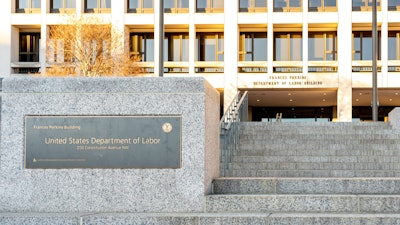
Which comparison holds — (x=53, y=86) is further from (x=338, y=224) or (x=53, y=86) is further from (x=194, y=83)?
(x=338, y=224)

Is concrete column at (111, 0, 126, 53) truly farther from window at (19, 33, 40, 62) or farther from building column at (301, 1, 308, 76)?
building column at (301, 1, 308, 76)

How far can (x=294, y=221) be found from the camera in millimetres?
7621

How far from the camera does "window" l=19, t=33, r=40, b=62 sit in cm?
4319

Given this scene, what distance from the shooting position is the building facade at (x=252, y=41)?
40344 millimetres

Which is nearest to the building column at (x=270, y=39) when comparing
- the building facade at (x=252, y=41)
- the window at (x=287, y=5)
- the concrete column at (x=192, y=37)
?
the building facade at (x=252, y=41)

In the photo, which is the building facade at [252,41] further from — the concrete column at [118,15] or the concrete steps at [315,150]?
the concrete steps at [315,150]

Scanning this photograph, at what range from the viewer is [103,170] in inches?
330

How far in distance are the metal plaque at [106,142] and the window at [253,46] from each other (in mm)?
33808

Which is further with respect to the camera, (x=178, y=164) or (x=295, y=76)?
(x=295, y=76)

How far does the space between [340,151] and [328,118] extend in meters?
35.8

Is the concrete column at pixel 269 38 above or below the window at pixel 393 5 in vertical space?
below

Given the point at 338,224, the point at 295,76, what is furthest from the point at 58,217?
the point at 295,76

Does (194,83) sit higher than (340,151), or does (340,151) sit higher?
(194,83)

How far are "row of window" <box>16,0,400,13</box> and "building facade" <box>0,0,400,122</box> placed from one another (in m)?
0.07
